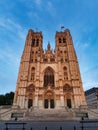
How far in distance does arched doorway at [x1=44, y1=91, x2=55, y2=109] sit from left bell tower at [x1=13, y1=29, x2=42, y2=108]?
501cm

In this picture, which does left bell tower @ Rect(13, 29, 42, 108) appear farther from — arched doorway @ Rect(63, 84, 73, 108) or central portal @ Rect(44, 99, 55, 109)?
arched doorway @ Rect(63, 84, 73, 108)

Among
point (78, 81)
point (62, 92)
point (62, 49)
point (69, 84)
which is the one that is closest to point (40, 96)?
point (62, 92)

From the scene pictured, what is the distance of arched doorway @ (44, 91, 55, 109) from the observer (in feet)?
94.8

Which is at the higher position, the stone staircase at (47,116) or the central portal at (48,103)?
the central portal at (48,103)

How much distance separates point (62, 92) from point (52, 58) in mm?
11253

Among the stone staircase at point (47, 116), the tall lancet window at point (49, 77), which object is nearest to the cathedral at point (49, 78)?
the tall lancet window at point (49, 77)

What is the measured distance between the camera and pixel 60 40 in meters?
41.5

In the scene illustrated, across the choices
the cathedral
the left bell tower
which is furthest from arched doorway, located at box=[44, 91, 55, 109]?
the left bell tower

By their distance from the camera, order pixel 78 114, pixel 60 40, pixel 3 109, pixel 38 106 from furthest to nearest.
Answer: pixel 60 40, pixel 38 106, pixel 3 109, pixel 78 114

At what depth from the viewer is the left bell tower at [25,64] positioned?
28.9 m

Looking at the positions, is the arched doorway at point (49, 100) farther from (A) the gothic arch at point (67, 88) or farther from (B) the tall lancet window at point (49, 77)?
(A) the gothic arch at point (67, 88)

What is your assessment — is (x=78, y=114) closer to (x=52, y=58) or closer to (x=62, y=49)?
(x=52, y=58)

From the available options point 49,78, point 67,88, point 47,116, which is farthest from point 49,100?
point 47,116

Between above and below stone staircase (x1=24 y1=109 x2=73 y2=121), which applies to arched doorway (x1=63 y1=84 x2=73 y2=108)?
above
